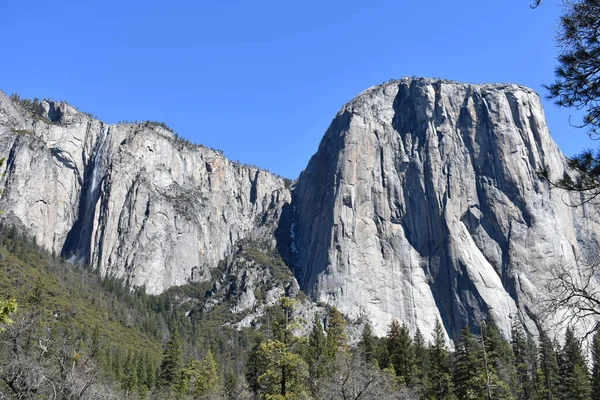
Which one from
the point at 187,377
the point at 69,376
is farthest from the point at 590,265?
the point at 187,377

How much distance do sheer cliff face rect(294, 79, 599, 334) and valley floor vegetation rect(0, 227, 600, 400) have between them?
32.1 m

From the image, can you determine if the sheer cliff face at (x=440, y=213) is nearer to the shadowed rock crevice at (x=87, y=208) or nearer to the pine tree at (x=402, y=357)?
the shadowed rock crevice at (x=87, y=208)

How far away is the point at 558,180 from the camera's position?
1163 cm

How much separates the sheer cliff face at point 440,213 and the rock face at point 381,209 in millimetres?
395

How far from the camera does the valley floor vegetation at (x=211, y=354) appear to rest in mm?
21375

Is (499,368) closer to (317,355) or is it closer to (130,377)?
(317,355)

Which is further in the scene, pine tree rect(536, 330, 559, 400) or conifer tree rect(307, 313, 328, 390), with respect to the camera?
pine tree rect(536, 330, 559, 400)

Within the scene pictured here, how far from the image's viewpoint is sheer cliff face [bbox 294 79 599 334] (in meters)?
149

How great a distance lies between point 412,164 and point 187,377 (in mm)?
125888

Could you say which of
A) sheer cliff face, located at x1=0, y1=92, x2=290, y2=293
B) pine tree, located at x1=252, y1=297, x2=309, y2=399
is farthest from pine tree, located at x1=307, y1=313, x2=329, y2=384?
sheer cliff face, located at x1=0, y1=92, x2=290, y2=293

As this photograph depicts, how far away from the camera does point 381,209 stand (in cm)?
16738

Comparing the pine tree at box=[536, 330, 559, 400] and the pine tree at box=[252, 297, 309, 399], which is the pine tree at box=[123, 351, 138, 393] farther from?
the pine tree at box=[536, 330, 559, 400]

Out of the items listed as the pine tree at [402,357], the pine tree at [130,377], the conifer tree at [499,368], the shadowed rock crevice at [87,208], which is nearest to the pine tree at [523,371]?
the conifer tree at [499,368]

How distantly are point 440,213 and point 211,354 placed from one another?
105309mm
